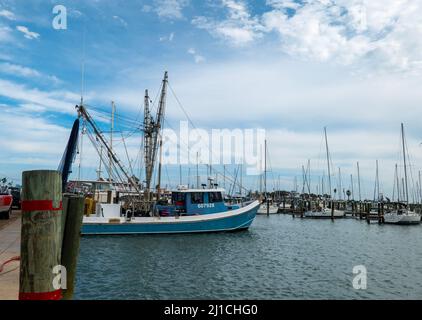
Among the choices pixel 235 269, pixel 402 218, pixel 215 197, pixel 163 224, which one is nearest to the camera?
pixel 235 269

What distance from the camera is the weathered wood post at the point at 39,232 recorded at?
391cm

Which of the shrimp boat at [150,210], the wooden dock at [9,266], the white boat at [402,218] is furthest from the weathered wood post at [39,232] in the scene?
the white boat at [402,218]

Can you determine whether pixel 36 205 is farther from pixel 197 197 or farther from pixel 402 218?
pixel 402 218

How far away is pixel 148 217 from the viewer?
31.0 meters

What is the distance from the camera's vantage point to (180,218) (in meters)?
30.8

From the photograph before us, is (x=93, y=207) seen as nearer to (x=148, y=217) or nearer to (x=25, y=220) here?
(x=148, y=217)

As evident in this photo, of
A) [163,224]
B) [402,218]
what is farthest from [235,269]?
[402,218]

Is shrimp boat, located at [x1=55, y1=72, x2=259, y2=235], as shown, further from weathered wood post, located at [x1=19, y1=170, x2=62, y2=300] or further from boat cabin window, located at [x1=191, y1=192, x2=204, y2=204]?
weathered wood post, located at [x1=19, y1=170, x2=62, y2=300]

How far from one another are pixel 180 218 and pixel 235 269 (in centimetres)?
1318

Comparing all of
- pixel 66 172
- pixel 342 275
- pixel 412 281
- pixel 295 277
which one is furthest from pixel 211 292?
pixel 66 172

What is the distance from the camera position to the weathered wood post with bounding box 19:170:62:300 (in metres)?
3.91

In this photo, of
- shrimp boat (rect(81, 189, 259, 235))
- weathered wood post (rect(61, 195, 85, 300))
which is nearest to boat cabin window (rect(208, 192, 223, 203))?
shrimp boat (rect(81, 189, 259, 235))
